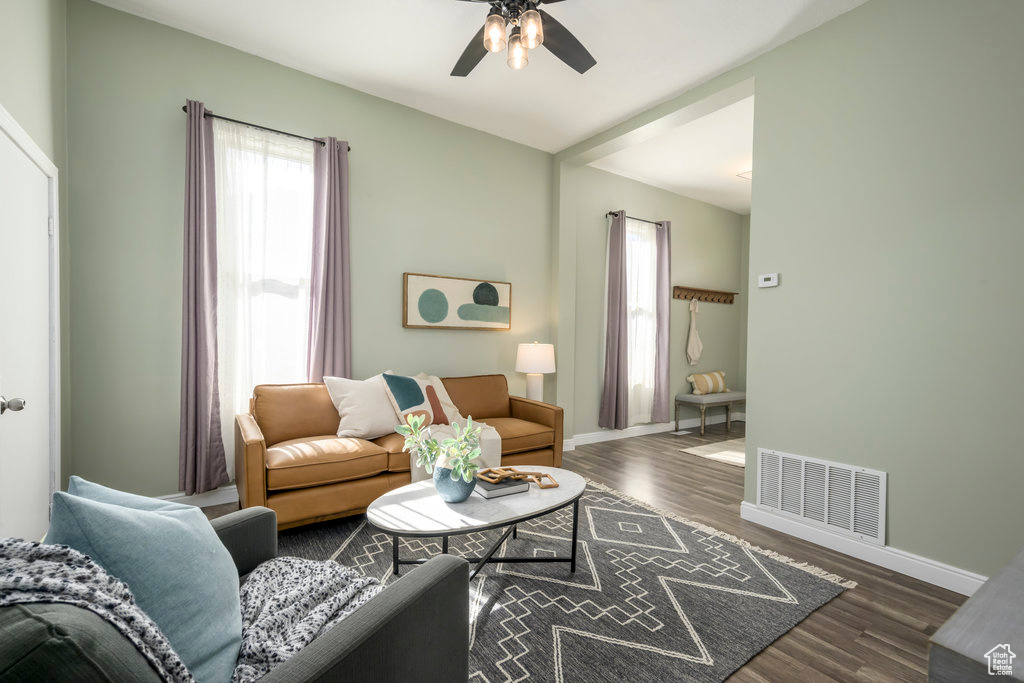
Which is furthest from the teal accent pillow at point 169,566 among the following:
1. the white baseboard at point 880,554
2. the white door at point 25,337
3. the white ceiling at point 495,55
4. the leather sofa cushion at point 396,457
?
the white ceiling at point 495,55

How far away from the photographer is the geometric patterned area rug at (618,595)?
5.46 ft

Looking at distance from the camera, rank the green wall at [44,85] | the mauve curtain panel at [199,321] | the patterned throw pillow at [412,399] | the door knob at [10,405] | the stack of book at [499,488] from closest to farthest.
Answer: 1. the door knob at [10,405]
2. the green wall at [44,85]
3. the stack of book at [499,488]
4. the mauve curtain panel at [199,321]
5. the patterned throw pillow at [412,399]

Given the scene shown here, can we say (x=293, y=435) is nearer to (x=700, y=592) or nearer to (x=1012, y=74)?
(x=700, y=592)

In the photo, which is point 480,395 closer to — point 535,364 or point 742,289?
point 535,364

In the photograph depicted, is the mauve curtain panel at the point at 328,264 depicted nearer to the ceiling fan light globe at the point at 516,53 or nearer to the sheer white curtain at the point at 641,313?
the ceiling fan light globe at the point at 516,53

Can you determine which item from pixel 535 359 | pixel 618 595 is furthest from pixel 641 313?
pixel 618 595

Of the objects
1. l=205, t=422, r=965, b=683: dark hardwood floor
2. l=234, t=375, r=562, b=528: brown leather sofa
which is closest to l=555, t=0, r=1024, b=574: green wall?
l=205, t=422, r=965, b=683: dark hardwood floor

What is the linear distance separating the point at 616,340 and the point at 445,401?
2342mm

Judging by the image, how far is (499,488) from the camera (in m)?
A: 2.13

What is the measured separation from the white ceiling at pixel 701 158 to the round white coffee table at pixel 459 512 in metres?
3.18

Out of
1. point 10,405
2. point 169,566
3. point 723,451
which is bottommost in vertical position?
point 723,451

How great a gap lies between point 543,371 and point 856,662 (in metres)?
2.85

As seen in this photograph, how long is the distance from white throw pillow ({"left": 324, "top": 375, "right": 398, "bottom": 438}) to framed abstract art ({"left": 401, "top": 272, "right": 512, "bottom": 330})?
2.59 ft

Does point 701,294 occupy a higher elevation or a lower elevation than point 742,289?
lower
